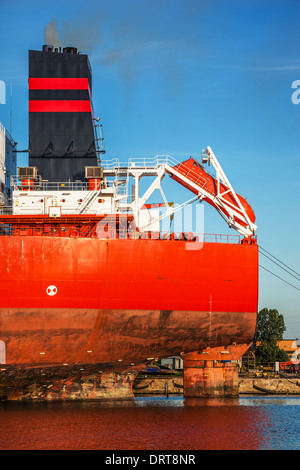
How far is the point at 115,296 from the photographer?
25766 millimetres

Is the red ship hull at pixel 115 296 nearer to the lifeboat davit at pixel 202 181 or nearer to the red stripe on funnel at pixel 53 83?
the lifeboat davit at pixel 202 181

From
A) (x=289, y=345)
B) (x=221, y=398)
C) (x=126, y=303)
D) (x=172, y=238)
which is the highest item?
(x=172, y=238)

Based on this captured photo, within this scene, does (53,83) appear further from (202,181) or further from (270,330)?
(270,330)

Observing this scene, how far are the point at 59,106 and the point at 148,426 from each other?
594 inches

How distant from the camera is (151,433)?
21.5m

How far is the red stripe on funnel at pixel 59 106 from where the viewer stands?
30594 millimetres

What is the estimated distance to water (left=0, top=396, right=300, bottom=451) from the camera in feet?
65.0

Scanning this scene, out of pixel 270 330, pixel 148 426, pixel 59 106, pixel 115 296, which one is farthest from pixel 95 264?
pixel 270 330

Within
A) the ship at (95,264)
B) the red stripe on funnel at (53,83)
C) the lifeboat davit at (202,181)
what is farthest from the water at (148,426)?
the red stripe on funnel at (53,83)
